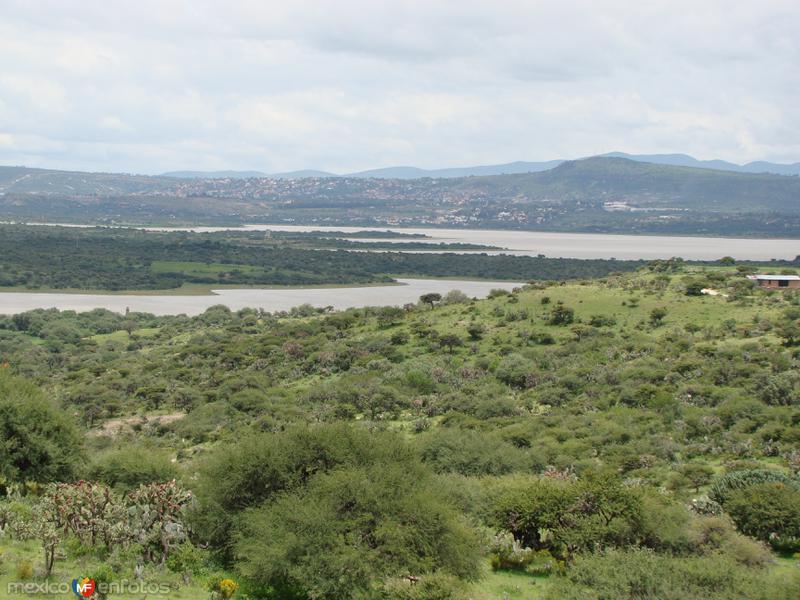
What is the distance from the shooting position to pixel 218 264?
445ft

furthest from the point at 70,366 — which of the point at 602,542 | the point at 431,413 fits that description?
the point at 602,542

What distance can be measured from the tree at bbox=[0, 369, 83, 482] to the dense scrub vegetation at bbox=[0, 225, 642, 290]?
8945 centimetres

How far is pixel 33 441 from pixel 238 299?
261 ft

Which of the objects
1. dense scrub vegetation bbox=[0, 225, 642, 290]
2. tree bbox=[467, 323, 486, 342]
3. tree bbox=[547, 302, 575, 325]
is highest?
tree bbox=[547, 302, 575, 325]

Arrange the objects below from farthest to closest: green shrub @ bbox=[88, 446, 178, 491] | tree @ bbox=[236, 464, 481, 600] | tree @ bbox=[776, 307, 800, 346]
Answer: tree @ bbox=[776, 307, 800, 346]
green shrub @ bbox=[88, 446, 178, 491]
tree @ bbox=[236, 464, 481, 600]

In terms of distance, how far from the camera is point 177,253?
14625 centimetres

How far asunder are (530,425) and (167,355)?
33095mm

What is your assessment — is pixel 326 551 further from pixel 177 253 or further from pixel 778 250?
pixel 778 250

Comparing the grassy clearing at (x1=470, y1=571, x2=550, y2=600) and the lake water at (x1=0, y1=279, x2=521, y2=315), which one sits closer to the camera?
the grassy clearing at (x1=470, y1=571, x2=550, y2=600)

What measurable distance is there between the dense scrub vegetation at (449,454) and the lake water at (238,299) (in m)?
34.1

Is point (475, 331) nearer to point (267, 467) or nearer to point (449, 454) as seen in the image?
point (449, 454)

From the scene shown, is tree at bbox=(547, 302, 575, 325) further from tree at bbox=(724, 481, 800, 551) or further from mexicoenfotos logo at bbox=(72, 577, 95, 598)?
mexicoenfotos logo at bbox=(72, 577, 95, 598)

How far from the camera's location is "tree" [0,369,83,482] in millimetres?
23984

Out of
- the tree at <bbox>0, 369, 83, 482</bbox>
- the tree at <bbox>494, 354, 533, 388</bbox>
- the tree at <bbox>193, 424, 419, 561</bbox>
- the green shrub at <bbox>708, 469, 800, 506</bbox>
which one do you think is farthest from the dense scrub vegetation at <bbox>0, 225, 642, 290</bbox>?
the green shrub at <bbox>708, 469, 800, 506</bbox>
